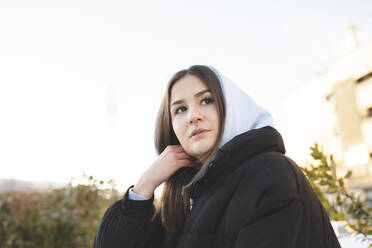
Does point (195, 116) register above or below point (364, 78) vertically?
below

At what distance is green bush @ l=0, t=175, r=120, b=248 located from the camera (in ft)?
14.3

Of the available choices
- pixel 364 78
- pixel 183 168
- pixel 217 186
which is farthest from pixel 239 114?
pixel 364 78

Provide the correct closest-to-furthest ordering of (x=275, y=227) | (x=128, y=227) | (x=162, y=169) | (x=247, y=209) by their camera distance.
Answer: (x=275, y=227) → (x=247, y=209) → (x=128, y=227) → (x=162, y=169)


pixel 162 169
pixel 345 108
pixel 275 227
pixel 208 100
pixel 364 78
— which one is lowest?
pixel 345 108

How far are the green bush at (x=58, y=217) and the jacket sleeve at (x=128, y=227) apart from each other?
8.55 feet

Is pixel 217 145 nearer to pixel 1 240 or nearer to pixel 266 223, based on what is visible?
pixel 266 223

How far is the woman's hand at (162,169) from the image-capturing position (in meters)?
1.96

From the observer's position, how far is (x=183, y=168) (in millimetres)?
2162

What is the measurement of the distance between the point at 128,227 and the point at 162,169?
0.42 meters

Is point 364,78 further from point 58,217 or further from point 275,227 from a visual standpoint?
point 275,227

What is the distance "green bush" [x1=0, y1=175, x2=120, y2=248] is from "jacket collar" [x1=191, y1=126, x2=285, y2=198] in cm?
317

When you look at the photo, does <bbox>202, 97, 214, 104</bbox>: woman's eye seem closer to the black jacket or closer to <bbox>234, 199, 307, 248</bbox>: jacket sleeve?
the black jacket

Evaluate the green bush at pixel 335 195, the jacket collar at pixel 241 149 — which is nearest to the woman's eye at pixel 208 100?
the jacket collar at pixel 241 149

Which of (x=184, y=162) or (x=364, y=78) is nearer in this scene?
(x=184, y=162)
